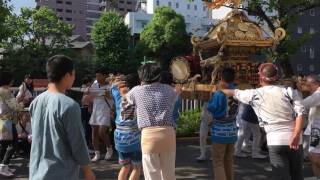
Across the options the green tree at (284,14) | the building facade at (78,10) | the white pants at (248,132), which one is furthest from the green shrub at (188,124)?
the building facade at (78,10)

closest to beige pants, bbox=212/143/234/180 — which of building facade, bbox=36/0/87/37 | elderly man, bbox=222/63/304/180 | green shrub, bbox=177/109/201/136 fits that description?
elderly man, bbox=222/63/304/180

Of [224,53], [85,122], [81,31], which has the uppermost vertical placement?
[81,31]

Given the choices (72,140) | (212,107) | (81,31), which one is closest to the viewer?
(72,140)

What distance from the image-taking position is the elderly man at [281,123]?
5.16 metres

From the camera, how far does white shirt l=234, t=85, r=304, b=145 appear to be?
5.19m

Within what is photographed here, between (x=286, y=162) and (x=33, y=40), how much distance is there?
152ft

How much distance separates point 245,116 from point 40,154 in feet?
22.4

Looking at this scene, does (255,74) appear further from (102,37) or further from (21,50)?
(102,37)

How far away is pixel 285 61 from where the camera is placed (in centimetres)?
1543

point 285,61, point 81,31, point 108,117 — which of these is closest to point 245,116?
point 108,117

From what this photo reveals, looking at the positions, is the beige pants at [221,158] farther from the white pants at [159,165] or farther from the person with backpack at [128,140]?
the white pants at [159,165]

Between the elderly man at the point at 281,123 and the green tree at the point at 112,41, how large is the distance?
47.2m

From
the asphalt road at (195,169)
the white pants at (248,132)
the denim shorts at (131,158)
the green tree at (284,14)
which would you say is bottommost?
the asphalt road at (195,169)

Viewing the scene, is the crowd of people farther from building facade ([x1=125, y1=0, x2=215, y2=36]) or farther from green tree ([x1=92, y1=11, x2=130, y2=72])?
building facade ([x1=125, y1=0, x2=215, y2=36])
